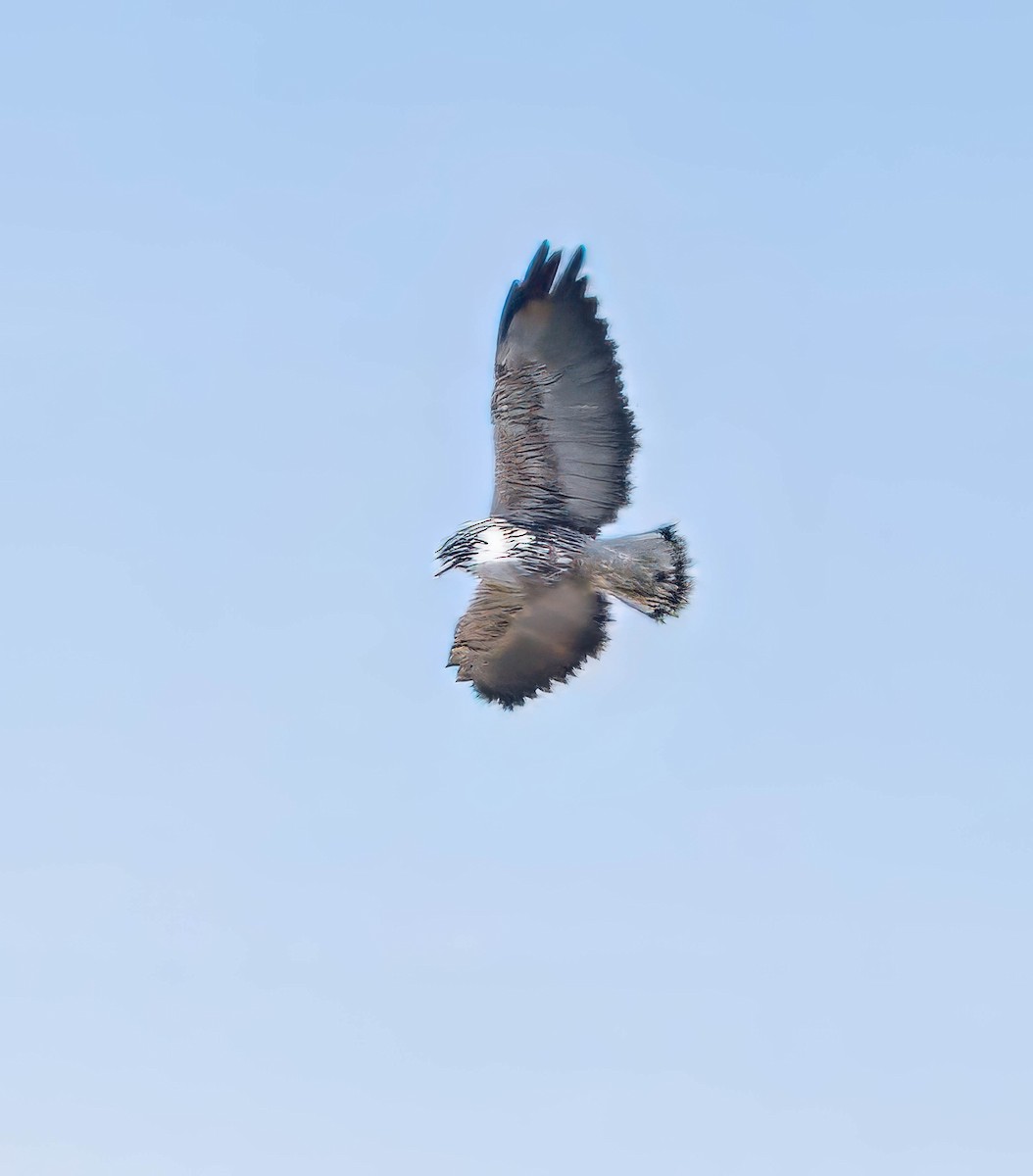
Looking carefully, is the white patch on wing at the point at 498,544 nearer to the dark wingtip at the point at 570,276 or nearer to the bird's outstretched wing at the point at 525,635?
the bird's outstretched wing at the point at 525,635

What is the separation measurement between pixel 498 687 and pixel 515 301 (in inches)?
171

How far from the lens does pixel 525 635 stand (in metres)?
33.0

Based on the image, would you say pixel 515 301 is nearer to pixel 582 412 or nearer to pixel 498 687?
pixel 582 412

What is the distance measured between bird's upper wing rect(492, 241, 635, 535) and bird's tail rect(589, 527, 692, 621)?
0.43 m

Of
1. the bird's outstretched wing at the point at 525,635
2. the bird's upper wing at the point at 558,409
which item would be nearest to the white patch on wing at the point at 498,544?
the bird's upper wing at the point at 558,409

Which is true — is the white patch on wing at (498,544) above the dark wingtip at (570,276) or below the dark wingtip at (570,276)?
below

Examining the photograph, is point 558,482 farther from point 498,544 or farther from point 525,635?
point 525,635

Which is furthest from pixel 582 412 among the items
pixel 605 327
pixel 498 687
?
pixel 498 687

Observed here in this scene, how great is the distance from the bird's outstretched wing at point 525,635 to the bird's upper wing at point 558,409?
30.6 inches

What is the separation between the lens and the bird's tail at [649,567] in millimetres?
32094

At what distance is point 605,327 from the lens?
31.7 meters

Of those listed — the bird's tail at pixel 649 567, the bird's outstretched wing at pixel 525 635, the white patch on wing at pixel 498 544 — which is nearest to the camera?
the white patch on wing at pixel 498 544

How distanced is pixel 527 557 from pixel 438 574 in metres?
0.94

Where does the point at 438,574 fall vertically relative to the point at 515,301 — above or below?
below
